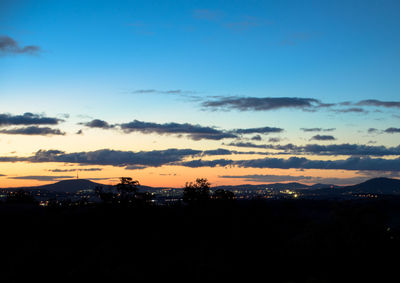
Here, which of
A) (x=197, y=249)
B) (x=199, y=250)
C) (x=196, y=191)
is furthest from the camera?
(x=196, y=191)

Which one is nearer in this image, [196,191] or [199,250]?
[199,250]

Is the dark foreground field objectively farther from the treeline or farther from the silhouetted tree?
the silhouetted tree

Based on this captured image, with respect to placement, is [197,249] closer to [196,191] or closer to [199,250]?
[199,250]

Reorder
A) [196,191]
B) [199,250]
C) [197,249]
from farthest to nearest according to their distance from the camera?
1. [196,191]
2. [197,249]
3. [199,250]

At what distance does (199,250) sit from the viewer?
48.1 metres

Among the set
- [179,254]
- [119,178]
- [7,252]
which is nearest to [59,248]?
[7,252]

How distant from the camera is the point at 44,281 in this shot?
1535 inches

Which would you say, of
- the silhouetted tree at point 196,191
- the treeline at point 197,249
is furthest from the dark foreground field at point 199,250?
the silhouetted tree at point 196,191

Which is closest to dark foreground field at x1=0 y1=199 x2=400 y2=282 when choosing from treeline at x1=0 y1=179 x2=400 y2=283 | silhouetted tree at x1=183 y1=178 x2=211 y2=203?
treeline at x1=0 y1=179 x2=400 y2=283

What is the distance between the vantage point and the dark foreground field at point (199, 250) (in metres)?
40.0

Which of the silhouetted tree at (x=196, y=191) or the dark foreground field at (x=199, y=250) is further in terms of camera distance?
the silhouetted tree at (x=196, y=191)

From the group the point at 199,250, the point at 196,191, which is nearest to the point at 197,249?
the point at 199,250

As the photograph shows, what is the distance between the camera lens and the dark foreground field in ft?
131

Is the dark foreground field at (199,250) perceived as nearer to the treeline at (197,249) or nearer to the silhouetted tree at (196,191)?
the treeline at (197,249)
